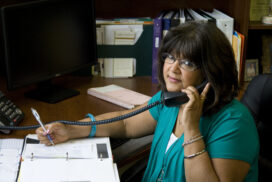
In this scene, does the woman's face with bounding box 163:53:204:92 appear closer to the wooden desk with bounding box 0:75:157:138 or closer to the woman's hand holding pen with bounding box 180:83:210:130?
the woman's hand holding pen with bounding box 180:83:210:130

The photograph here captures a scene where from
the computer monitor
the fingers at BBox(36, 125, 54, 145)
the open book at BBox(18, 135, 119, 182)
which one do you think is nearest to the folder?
the computer monitor

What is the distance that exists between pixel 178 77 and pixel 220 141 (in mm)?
249

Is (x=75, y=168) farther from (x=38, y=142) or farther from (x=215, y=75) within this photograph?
(x=215, y=75)

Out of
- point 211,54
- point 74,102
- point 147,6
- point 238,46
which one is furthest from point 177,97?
point 147,6

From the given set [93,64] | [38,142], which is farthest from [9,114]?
[93,64]

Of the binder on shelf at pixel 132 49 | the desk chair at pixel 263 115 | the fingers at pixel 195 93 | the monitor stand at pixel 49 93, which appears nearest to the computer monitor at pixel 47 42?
the monitor stand at pixel 49 93

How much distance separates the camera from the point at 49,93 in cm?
192

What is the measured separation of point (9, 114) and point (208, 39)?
0.83 m

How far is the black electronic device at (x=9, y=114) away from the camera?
5.02 ft

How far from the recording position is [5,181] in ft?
3.99

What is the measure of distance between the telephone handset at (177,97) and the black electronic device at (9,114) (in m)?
0.62

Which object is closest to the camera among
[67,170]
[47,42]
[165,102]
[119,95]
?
[67,170]

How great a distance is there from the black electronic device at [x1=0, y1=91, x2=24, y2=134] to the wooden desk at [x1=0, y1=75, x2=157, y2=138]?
0.10 ft

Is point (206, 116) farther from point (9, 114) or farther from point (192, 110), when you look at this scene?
point (9, 114)
